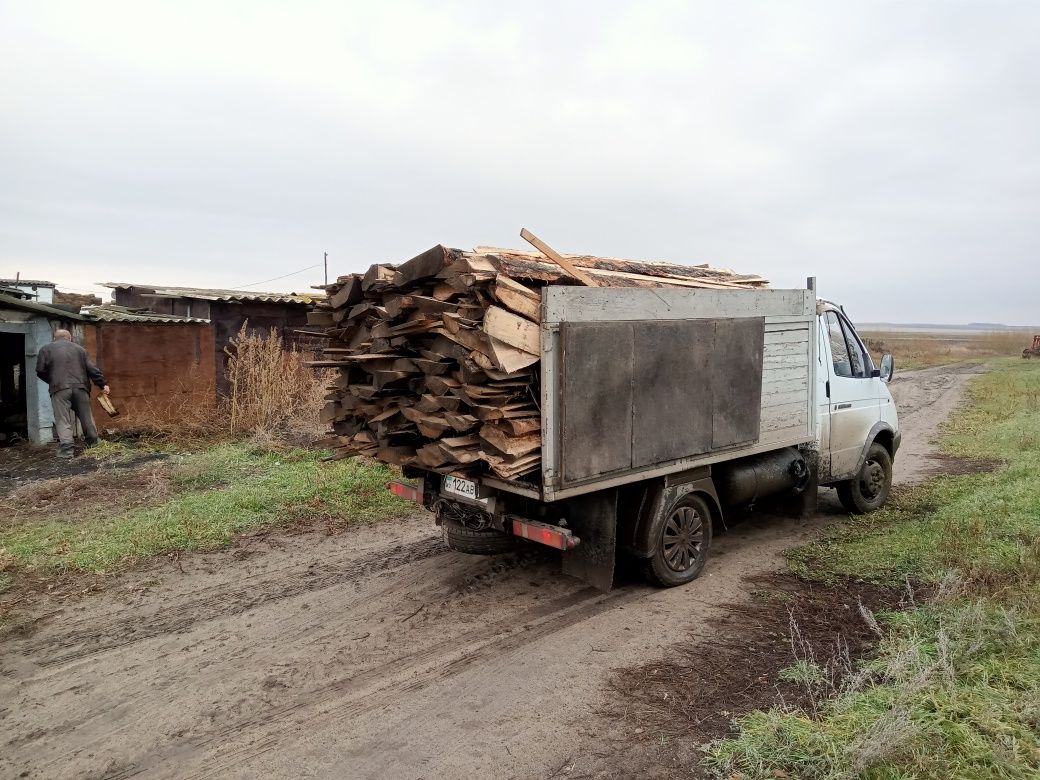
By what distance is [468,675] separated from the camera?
430cm

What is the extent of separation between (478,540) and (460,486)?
586mm

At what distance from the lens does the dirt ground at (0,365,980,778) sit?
356cm

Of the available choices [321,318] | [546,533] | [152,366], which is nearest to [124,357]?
[152,366]

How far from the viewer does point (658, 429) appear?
5309 mm

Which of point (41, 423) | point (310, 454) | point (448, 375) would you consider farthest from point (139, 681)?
point (41, 423)

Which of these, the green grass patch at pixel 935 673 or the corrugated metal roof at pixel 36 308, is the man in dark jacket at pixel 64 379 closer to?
the corrugated metal roof at pixel 36 308

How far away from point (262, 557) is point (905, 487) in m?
7.77

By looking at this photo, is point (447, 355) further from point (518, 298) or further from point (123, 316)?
point (123, 316)

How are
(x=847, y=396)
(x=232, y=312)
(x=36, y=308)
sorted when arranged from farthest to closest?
(x=232, y=312) → (x=36, y=308) → (x=847, y=396)

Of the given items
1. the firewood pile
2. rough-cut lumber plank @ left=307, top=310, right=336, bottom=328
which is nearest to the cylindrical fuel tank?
the firewood pile

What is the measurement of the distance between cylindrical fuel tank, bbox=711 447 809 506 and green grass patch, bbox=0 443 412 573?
11.9 ft

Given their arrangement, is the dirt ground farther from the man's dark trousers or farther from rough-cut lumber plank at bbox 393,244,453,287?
the man's dark trousers

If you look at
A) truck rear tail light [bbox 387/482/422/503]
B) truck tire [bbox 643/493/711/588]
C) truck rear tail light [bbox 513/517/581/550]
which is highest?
truck rear tail light [bbox 387/482/422/503]

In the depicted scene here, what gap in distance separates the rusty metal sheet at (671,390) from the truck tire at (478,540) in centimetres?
129
